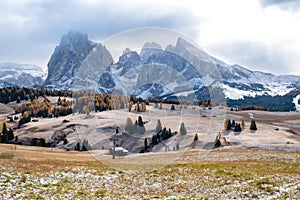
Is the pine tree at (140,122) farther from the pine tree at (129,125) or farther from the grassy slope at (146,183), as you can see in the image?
the grassy slope at (146,183)

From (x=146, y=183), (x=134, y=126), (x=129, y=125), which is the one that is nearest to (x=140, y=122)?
(x=134, y=126)

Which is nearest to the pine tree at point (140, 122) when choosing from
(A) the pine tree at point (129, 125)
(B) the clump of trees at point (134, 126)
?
(B) the clump of trees at point (134, 126)

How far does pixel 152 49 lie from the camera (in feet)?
76.4

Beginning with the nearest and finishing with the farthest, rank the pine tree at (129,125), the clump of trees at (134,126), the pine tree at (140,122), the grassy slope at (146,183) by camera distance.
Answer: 1. the pine tree at (140,122)
2. the clump of trees at (134,126)
3. the pine tree at (129,125)
4. the grassy slope at (146,183)

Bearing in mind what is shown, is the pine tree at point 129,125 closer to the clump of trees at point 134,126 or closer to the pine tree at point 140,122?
the clump of trees at point 134,126

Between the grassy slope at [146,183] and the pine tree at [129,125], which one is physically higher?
the pine tree at [129,125]

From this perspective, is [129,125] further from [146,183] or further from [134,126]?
[146,183]

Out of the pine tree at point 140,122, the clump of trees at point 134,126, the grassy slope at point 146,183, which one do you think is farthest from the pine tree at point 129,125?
the grassy slope at point 146,183

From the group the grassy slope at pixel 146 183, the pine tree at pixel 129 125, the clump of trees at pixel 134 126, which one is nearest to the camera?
the clump of trees at pixel 134 126

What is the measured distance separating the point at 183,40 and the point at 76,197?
13.9 metres

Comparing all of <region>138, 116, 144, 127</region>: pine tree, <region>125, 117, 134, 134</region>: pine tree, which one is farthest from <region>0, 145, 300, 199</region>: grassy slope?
<region>125, 117, 134, 134</region>: pine tree

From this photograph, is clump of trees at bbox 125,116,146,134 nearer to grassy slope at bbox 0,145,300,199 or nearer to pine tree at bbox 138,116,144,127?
pine tree at bbox 138,116,144,127

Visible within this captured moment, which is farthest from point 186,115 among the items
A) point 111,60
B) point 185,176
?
point 185,176

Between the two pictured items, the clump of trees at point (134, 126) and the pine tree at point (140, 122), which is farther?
the clump of trees at point (134, 126)
